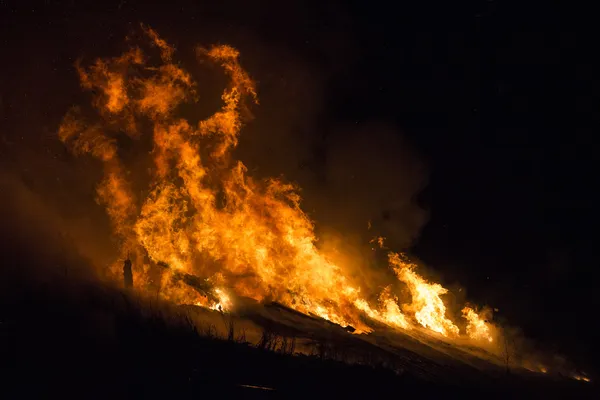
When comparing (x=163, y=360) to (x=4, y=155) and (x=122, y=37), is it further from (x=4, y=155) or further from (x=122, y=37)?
(x=122, y=37)

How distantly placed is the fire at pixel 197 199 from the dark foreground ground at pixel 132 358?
170 inches

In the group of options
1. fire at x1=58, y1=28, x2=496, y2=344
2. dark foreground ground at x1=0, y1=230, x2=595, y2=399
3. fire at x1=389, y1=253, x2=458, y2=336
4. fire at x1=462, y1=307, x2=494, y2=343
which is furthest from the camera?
fire at x1=462, y1=307, x2=494, y2=343

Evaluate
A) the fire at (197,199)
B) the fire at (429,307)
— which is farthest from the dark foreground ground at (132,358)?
the fire at (429,307)

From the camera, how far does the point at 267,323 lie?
11.3 m

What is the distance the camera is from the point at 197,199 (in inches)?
608

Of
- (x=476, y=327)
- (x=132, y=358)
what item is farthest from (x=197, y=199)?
(x=476, y=327)

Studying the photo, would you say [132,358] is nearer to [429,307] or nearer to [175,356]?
[175,356]

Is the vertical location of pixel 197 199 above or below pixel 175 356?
above

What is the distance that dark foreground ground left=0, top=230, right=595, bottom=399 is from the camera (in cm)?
602

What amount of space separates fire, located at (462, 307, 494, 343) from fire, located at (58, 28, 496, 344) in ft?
11.3

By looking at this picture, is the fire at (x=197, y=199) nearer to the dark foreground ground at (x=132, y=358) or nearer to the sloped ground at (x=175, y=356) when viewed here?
the sloped ground at (x=175, y=356)

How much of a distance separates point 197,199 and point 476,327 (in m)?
A: 11.5

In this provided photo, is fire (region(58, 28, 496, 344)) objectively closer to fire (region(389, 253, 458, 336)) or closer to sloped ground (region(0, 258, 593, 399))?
fire (region(389, 253, 458, 336))

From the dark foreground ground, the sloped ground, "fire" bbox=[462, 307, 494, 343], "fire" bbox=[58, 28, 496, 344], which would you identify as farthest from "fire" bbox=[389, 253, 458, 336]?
the dark foreground ground
